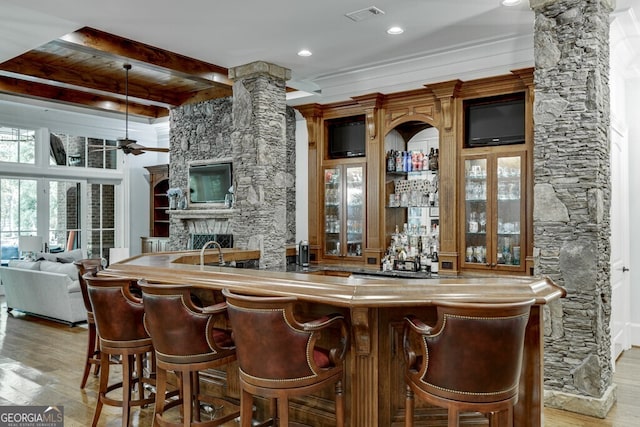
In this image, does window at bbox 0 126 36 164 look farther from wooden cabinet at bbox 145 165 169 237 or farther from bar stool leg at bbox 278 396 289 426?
bar stool leg at bbox 278 396 289 426

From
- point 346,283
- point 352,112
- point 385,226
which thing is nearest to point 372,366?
point 346,283

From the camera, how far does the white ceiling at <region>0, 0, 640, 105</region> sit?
423 centimetres

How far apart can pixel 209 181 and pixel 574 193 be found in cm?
562

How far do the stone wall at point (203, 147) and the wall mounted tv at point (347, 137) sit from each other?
Result: 0.74m

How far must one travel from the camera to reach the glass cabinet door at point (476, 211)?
531 cm

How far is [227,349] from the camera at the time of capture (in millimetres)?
2900

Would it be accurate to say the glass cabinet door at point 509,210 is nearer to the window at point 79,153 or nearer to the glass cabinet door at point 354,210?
the glass cabinet door at point 354,210

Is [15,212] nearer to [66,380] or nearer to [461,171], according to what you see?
[66,380]

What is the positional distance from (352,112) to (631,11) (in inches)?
123

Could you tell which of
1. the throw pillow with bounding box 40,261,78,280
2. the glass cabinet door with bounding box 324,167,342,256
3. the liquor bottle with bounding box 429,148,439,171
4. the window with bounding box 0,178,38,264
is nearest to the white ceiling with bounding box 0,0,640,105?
the liquor bottle with bounding box 429,148,439,171

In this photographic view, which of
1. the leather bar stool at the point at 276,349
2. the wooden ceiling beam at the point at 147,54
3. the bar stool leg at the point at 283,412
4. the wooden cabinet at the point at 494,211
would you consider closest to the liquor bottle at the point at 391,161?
the wooden cabinet at the point at 494,211

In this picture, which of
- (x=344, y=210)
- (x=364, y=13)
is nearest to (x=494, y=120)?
(x=364, y=13)

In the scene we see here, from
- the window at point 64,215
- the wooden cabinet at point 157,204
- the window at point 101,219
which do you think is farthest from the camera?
the wooden cabinet at point 157,204

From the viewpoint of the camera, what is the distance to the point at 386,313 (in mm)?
2783
